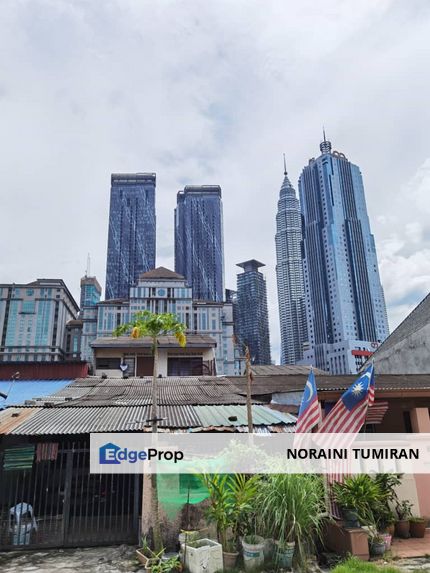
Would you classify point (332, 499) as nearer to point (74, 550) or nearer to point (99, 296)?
point (74, 550)

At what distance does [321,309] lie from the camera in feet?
476

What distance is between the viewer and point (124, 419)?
36.7ft

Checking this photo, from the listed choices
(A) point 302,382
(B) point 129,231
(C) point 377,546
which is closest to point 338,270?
(B) point 129,231

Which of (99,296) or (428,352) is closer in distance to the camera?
(428,352)

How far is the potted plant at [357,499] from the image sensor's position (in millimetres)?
7902

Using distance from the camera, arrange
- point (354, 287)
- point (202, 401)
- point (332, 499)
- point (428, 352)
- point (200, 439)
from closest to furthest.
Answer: point (332, 499)
point (200, 439)
point (202, 401)
point (428, 352)
point (354, 287)

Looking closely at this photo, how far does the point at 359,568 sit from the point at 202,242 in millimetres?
138415

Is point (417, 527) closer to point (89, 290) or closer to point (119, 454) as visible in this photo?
point (119, 454)

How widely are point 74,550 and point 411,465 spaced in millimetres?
7967

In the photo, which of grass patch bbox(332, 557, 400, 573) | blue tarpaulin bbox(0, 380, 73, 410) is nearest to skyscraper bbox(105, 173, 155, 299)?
blue tarpaulin bbox(0, 380, 73, 410)

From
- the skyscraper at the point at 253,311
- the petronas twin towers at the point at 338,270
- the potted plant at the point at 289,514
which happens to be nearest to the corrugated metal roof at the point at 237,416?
the potted plant at the point at 289,514

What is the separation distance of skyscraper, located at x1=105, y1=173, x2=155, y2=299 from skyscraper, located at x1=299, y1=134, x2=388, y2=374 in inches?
2444

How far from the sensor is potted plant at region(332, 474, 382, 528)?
790 cm

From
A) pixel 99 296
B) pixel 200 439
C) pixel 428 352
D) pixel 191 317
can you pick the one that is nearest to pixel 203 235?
pixel 99 296
